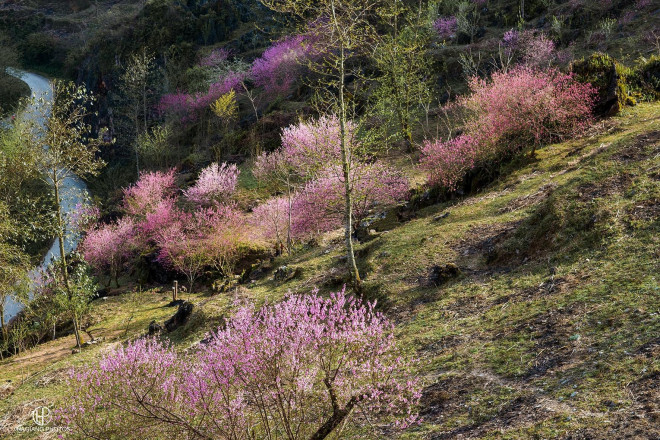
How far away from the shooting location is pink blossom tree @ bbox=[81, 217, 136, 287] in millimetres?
25952

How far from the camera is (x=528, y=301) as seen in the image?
20.9 ft

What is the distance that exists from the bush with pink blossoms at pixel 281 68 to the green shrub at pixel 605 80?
29.7 metres

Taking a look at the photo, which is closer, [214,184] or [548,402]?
[548,402]

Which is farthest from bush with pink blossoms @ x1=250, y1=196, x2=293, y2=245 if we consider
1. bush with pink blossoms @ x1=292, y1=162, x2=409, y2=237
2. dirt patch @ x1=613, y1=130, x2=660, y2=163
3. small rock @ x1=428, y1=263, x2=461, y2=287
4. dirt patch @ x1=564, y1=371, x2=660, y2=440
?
dirt patch @ x1=564, y1=371, x2=660, y2=440

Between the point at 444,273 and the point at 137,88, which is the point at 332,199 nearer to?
the point at 444,273

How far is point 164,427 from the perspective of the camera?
4.71 m

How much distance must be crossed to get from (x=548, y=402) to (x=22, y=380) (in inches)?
534

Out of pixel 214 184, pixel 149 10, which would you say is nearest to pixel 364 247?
pixel 214 184

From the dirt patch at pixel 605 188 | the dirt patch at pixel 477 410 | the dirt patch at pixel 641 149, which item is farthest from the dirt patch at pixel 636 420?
the dirt patch at pixel 641 149

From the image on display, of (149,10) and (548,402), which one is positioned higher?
(149,10)

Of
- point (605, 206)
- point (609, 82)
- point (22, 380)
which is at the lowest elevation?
point (22, 380)

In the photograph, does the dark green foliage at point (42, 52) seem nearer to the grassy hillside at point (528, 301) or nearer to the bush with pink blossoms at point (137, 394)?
the grassy hillside at point (528, 301)

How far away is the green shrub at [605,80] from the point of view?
49.3 ft

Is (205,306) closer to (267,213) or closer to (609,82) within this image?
(267,213)
